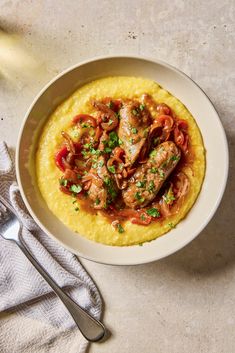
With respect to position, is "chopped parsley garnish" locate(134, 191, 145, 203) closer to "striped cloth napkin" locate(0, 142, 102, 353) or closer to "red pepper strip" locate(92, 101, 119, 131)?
"red pepper strip" locate(92, 101, 119, 131)

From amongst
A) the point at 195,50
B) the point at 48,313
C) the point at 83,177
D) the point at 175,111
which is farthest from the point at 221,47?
the point at 48,313

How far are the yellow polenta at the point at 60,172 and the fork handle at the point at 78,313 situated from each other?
0.59 meters

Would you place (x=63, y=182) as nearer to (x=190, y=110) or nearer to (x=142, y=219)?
(x=142, y=219)

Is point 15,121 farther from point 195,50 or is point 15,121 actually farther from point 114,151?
point 195,50

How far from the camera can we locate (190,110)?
4.51m

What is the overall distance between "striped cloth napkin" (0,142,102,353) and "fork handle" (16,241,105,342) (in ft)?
0.30

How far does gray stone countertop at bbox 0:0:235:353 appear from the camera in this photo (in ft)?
16.2

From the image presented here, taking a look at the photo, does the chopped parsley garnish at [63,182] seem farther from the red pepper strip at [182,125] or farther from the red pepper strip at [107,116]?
the red pepper strip at [182,125]

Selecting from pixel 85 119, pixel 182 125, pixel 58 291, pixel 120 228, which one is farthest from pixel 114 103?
pixel 58 291

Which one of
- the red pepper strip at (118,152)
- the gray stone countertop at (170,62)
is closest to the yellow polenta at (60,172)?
the red pepper strip at (118,152)

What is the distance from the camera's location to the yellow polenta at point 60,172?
4.43m

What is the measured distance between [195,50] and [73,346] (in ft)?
11.0

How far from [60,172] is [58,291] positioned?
1247mm

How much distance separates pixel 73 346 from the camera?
5031 millimetres
